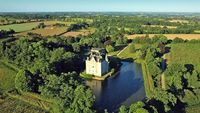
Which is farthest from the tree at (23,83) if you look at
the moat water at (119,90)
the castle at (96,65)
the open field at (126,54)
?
the open field at (126,54)

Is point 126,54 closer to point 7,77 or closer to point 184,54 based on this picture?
point 184,54

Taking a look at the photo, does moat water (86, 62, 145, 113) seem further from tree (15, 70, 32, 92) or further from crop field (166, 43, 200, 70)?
crop field (166, 43, 200, 70)

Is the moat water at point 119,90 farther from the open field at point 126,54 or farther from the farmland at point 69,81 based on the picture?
the open field at point 126,54

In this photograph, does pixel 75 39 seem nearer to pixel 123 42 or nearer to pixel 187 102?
pixel 123 42

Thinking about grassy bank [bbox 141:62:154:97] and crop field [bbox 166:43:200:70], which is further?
crop field [bbox 166:43:200:70]

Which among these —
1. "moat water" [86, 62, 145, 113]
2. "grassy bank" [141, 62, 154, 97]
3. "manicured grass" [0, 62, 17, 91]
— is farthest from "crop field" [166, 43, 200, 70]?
"manicured grass" [0, 62, 17, 91]
